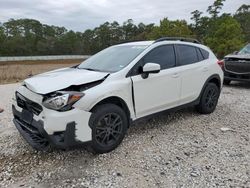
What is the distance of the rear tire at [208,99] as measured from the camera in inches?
226

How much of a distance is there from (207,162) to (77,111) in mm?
1882

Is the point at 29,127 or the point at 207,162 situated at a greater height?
the point at 29,127

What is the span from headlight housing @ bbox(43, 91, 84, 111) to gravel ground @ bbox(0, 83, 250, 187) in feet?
2.67

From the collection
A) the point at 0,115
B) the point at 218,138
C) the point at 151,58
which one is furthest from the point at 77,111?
the point at 0,115

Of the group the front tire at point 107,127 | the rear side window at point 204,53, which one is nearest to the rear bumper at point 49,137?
the front tire at point 107,127

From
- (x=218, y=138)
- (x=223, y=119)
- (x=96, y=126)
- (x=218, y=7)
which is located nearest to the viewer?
(x=96, y=126)

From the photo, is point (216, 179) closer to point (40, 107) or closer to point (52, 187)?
point (52, 187)

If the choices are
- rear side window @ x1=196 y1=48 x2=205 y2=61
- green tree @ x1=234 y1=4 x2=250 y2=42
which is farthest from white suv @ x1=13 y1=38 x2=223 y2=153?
green tree @ x1=234 y1=4 x2=250 y2=42

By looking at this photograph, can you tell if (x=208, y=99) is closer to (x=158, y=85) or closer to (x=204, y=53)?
(x=204, y=53)

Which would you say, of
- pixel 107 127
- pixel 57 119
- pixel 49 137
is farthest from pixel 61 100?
pixel 107 127

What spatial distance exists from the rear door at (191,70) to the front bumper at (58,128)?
7.42 feet

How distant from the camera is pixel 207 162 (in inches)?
149

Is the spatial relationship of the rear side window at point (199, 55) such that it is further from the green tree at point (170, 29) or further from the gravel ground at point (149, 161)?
the green tree at point (170, 29)

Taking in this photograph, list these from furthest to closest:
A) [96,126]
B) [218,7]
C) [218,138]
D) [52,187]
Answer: [218,7] → [218,138] → [96,126] → [52,187]
